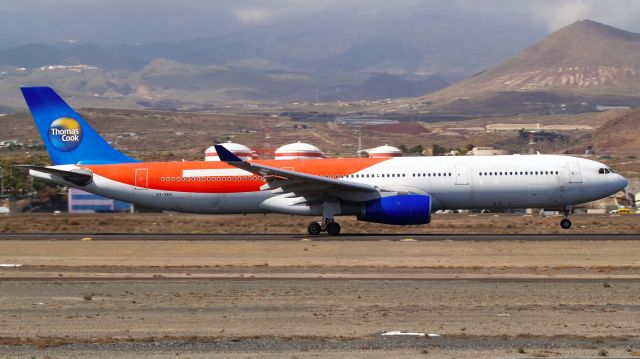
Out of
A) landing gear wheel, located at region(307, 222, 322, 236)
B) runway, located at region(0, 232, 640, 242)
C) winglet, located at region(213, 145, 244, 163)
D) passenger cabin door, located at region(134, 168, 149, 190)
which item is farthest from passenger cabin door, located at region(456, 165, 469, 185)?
passenger cabin door, located at region(134, 168, 149, 190)

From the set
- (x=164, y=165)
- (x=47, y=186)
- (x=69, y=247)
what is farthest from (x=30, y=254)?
(x=47, y=186)

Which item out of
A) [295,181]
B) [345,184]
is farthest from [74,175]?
[345,184]

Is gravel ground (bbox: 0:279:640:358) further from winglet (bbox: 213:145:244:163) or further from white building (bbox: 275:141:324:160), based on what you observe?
white building (bbox: 275:141:324:160)

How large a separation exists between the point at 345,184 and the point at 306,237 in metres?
2.95

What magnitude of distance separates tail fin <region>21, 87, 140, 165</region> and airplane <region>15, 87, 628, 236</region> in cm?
7

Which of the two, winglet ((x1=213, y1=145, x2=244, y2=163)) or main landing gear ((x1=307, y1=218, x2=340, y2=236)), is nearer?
winglet ((x1=213, y1=145, x2=244, y2=163))

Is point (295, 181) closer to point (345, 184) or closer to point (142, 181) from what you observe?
point (345, 184)

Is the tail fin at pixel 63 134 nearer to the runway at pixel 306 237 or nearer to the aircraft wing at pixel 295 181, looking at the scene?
the runway at pixel 306 237

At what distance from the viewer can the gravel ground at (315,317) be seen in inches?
750

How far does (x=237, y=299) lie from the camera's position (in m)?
25.6

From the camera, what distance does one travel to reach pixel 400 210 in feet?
146

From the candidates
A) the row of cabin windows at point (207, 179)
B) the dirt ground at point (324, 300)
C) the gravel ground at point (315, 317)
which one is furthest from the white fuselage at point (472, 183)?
Result: the gravel ground at point (315, 317)

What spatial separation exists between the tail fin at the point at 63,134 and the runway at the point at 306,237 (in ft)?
12.1

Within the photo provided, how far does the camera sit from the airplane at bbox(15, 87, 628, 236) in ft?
149
